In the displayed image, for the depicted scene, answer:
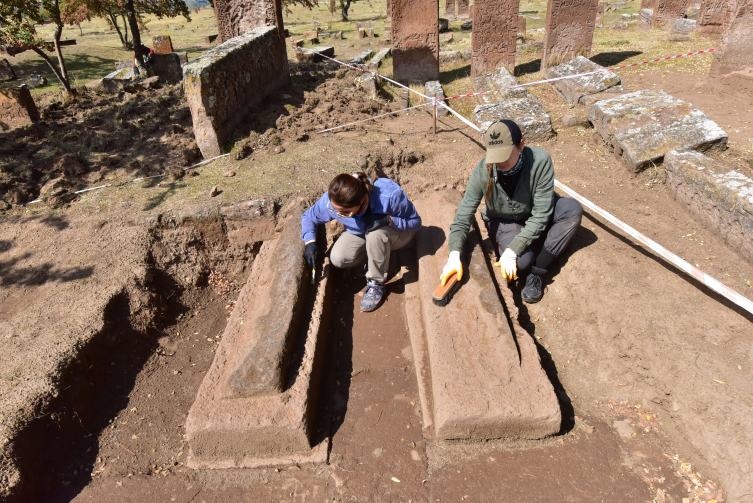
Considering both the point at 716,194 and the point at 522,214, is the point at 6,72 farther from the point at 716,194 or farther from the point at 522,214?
the point at 716,194

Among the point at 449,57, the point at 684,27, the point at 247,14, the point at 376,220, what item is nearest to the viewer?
the point at 376,220

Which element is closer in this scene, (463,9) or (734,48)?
(734,48)

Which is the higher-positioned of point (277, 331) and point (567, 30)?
point (567, 30)

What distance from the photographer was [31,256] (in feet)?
12.5

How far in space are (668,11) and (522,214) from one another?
12632 mm

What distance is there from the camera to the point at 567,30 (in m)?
8.00

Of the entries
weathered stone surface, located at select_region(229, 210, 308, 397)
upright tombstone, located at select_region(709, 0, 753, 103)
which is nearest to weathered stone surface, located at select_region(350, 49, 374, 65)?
upright tombstone, located at select_region(709, 0, 753, 103)

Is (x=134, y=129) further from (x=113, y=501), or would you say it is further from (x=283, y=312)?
(x=113, y=501)

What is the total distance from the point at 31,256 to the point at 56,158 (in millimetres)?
1804

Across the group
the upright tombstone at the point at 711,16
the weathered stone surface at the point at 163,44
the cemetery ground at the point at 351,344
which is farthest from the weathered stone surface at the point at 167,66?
the upright tombstone at the point at 711,16

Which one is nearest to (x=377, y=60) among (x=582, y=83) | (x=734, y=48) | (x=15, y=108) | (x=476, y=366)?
(x=582, y=83)

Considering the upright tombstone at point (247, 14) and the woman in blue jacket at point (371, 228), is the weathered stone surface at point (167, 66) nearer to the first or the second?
the upright tombstone at point (247, 14)

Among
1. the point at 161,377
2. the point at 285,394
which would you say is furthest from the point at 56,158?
the point at 285,394

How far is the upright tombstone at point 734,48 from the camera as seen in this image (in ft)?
19.1
